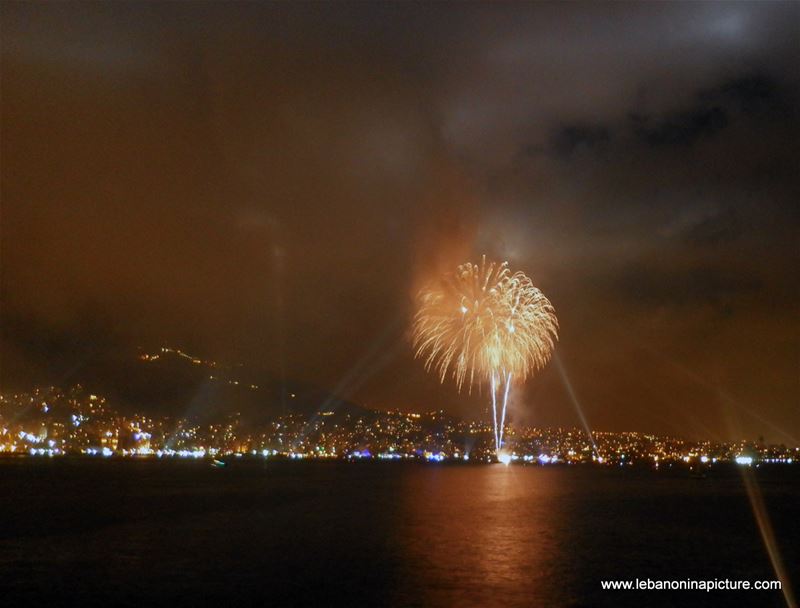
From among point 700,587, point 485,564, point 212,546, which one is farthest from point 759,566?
point 212,546

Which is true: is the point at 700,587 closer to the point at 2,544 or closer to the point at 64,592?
the point at 64,592

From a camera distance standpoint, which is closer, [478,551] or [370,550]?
[478,551]

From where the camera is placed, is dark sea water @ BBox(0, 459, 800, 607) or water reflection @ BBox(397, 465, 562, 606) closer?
dark sea water @ BBox(0, 459, 800, 607)

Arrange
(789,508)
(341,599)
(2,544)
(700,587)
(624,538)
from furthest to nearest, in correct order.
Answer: (789,508) < (624,538) < (2,544) < (700,587) < (341,599)

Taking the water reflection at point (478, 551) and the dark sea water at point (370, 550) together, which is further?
the water reflection at point (478, 551)
